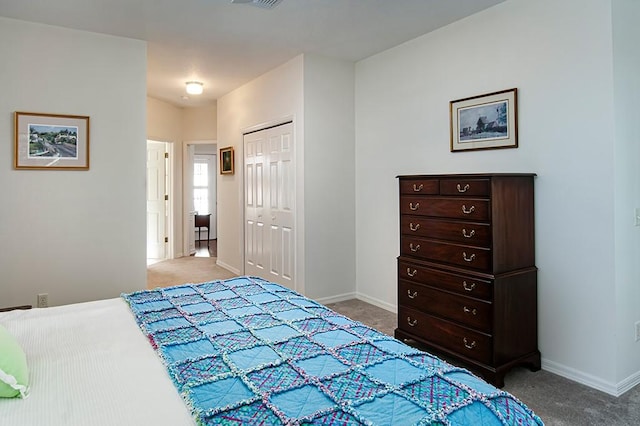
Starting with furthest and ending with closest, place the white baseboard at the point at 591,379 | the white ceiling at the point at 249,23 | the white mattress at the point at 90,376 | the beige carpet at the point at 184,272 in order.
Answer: the beige carpet at the point at 184,272 → the white ceiling at the point at 249,23 → the white baseboard at the point at 591,379 → the white mattress at the point at 90,376

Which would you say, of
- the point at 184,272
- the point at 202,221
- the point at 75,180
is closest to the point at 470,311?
the point at 75,180

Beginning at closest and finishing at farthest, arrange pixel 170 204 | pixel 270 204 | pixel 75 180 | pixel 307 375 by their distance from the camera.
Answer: pixel 307 375 < pixel 75 180 < pixel 270 204 < pixel 170 204

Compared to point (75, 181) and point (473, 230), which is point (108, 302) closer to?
point (75, 181)

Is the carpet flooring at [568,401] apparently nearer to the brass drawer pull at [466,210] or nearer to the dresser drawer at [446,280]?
the dresser drawer at [446,280]

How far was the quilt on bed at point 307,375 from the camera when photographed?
3.57 ft

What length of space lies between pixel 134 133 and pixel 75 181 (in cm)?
67

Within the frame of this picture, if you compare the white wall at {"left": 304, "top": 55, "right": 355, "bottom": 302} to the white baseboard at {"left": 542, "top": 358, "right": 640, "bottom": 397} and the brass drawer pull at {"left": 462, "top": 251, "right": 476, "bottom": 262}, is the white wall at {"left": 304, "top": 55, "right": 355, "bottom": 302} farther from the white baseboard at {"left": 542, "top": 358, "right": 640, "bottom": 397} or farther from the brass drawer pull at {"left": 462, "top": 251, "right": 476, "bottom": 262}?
the white baseboard at {"left": 542, "top": 358, "right": 640, "bottom": 397}

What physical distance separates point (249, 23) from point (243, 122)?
86.5 inches

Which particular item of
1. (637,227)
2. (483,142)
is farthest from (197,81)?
(637,227)

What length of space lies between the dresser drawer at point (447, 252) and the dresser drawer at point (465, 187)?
0.36 metres

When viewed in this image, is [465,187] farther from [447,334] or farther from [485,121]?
[447,334]

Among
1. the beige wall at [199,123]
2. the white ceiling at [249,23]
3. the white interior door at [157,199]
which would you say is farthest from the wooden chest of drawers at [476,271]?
the white interior door at [157,199]

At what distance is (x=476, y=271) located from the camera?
266 cm

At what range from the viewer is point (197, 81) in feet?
17.6
